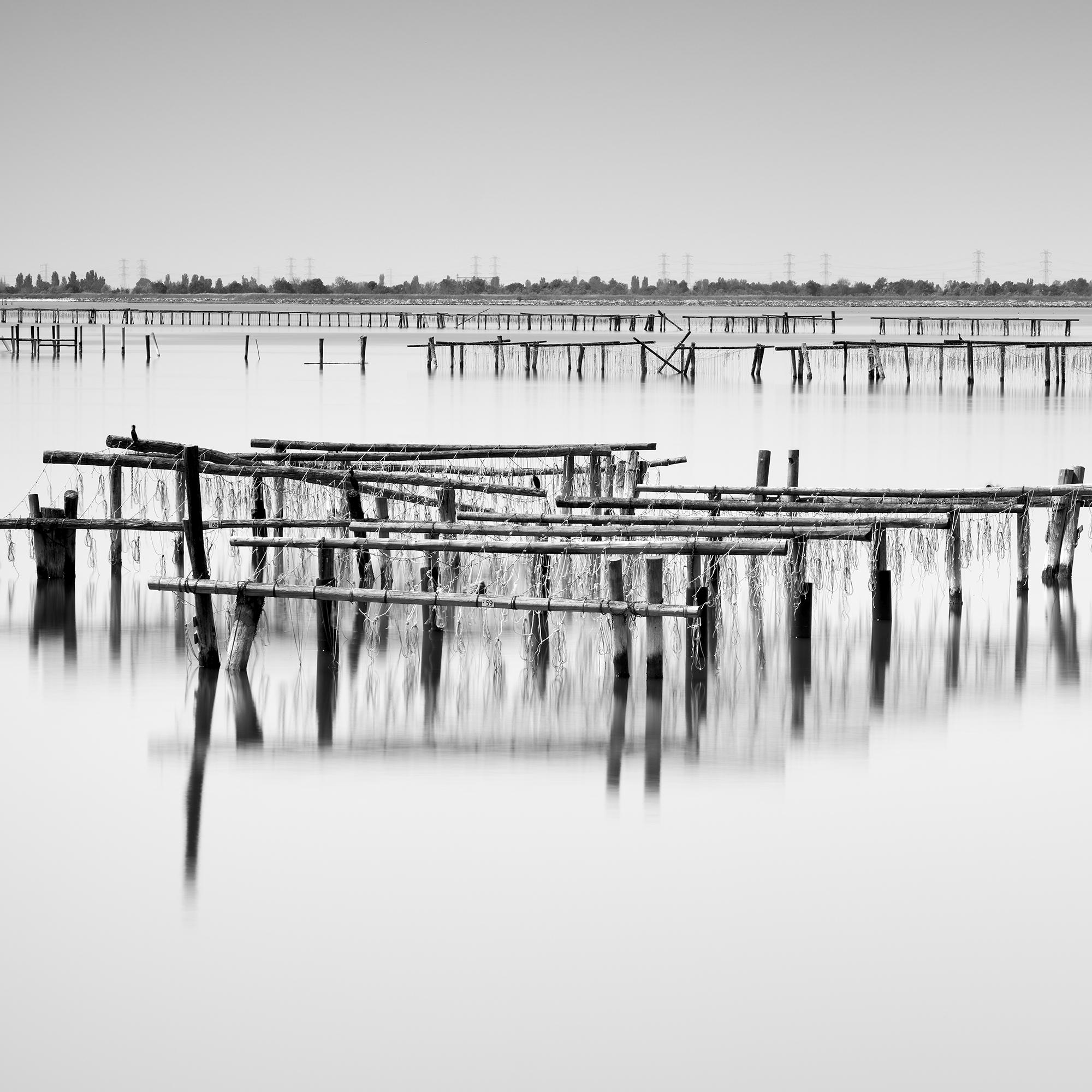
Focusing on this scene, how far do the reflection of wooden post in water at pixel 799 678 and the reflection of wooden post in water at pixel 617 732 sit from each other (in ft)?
3.81

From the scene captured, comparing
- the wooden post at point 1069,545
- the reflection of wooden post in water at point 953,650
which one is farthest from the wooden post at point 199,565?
the wooden post at point 1069,545

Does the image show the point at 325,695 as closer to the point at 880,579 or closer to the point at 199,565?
the point at 199,565

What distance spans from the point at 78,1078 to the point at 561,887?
8.88 feet

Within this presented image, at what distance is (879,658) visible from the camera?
12734mm

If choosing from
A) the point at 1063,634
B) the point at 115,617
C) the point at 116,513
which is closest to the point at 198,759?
the point at 115,617

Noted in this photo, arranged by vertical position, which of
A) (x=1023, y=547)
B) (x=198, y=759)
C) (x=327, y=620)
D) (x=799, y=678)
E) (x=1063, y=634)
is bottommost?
(x=198, y=759)

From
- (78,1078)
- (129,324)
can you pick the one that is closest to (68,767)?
(78,1078)

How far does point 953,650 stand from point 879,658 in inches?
31.1

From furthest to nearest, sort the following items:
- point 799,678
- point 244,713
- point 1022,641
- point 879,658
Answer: point 1022,641
point 879,658
point 799,678
point 244,713

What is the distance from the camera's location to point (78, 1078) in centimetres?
630

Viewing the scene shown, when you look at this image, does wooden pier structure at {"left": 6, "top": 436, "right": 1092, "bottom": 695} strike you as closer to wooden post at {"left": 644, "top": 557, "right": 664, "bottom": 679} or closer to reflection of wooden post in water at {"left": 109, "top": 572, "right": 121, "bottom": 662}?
wooden post at {"left": 644, "top": 557, "right": 664, "bottom": 679}

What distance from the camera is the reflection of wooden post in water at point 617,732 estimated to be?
9859mm

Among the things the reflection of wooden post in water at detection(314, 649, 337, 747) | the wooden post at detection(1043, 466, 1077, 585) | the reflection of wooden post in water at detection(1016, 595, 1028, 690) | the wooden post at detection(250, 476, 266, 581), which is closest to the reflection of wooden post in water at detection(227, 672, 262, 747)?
the reflection of wooden post in water at detection(314, 649, 337, 747)

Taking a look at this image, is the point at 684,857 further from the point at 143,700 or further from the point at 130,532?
the point at 130,532
